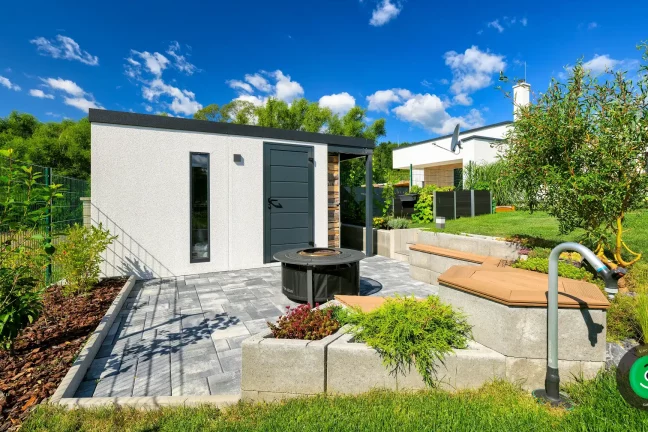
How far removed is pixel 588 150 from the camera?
11.3 ft

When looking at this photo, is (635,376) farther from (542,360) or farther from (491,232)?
(491,232)

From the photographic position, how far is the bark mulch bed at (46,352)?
2250mm

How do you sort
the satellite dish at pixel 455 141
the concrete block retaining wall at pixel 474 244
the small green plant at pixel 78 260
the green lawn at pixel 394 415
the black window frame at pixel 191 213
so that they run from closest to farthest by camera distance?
the green lawn at pixel 394 415, the small green plant at pixel 78 260, the concrete block retaining wall at pixel 474 244, the black window frame at pixel 191 213, the satellite dish at pixel 455 141

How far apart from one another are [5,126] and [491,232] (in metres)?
33.3

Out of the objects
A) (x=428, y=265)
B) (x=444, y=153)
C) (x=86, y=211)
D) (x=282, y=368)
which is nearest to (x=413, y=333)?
(x=282, y=368)

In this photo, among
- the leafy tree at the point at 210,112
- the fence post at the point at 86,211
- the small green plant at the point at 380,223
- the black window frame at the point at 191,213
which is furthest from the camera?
the leafy tree at the point at 210,112

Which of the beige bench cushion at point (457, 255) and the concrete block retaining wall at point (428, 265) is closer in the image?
the beige bench cushion at point (457, 255)

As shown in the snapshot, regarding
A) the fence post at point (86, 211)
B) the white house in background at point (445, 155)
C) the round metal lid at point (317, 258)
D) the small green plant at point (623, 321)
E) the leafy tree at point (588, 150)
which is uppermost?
the white house in background at point (445, 155)

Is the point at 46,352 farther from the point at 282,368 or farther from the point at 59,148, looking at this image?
the point at 59,148

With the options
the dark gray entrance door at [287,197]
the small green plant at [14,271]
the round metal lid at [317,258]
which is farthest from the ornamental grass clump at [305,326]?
the dark gray entrance door at [287,197]

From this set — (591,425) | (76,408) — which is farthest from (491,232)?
(76,408)

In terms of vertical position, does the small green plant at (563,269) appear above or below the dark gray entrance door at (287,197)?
below

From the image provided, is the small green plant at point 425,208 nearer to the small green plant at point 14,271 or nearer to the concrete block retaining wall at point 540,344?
the concrete block retaining wall at point 540,344

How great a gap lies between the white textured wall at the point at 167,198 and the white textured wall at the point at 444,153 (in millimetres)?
13062
